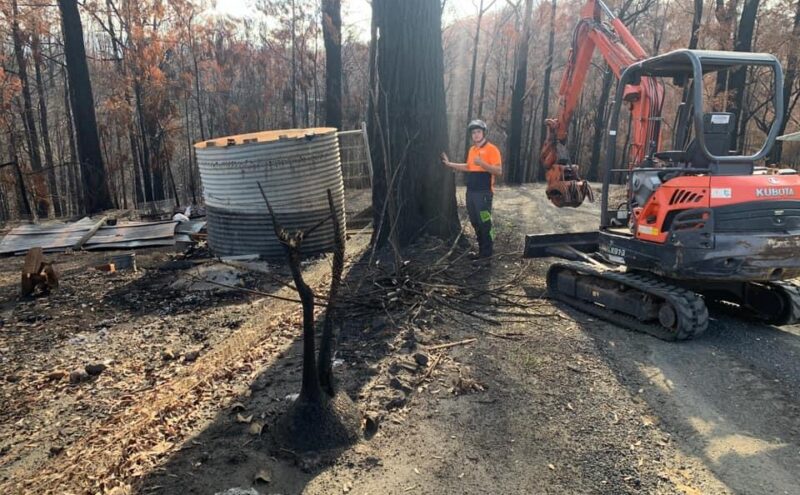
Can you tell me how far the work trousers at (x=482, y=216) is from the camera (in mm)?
7457

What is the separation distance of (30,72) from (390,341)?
105ft

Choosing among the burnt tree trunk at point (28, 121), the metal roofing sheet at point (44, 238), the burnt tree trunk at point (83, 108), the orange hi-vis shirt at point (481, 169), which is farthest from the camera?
the burnt tree trunk at point (28, 121)

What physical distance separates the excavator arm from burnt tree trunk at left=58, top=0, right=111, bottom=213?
42.6 ft

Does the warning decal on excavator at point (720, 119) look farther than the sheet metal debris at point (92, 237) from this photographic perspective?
No

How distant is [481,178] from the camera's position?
295 inches

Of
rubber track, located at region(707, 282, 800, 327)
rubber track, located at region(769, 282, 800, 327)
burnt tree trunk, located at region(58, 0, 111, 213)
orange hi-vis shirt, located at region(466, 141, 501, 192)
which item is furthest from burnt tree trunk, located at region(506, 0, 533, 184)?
rubber track, located at region(769, 282, 800, 327)

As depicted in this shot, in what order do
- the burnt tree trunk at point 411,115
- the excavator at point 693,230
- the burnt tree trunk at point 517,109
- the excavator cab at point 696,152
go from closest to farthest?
the excavator at point 693,230 < the excavator cab at point 696,152 < the burnt tree trunk at point 411,115 < the burnt tree trunk at point 517,109

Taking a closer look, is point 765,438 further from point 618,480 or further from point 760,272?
point 760,272

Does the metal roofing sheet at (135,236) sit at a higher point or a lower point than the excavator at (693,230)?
lower

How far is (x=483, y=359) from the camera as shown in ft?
15.0

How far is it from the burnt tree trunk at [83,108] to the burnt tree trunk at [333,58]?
788cm

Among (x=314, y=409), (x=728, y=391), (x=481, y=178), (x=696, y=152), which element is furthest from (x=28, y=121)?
(x=728, y=391)

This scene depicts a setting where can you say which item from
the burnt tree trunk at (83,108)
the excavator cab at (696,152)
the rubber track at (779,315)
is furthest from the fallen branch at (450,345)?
the burnt tree trunk at (83,108)

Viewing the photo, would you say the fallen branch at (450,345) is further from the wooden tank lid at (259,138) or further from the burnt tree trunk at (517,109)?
the burnt tree trunk at (517,109)
